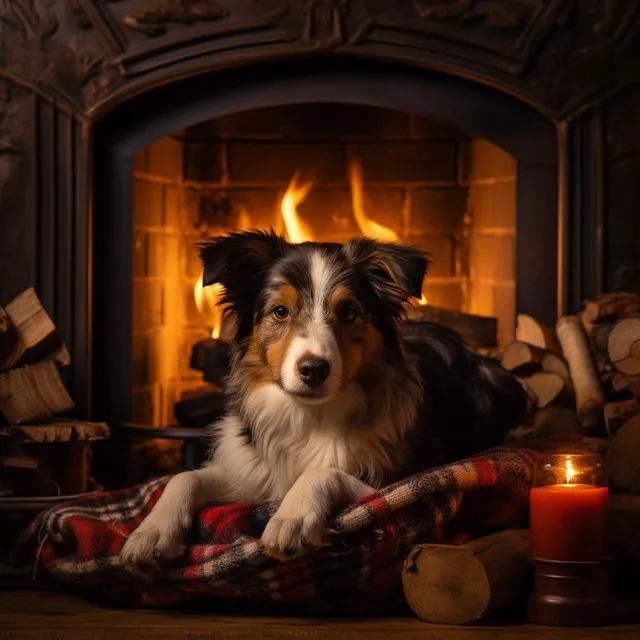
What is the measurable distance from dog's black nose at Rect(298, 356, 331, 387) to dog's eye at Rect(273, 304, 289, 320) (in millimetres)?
173

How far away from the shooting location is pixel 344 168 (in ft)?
14.0

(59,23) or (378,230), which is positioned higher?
(59,23)

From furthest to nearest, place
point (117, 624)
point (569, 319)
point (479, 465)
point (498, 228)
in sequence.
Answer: point (498, 228) → point (569, 319) → point (479, 465) → point (117, 624)

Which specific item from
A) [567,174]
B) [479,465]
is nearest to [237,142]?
[567,174]

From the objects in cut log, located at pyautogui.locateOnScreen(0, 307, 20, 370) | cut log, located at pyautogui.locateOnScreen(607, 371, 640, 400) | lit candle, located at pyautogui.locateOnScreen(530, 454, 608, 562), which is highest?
cut log, located at pyautogui.locateOnScreen(0, 307, 20, 370)

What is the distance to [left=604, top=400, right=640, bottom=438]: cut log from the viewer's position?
347cm

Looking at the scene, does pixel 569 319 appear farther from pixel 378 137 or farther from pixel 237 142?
pixel 237 142

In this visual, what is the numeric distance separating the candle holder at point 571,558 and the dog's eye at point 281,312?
0.69 meters

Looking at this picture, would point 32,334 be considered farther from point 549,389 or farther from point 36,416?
point 549,389

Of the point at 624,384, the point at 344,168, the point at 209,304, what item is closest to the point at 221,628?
the point at 624,384

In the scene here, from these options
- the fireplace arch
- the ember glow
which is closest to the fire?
the ember glow

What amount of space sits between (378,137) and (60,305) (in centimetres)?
132

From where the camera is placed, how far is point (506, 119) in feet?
12.6

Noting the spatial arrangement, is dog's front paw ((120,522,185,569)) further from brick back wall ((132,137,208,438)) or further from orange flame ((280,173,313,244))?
orange flame ((280,173,313,244))
